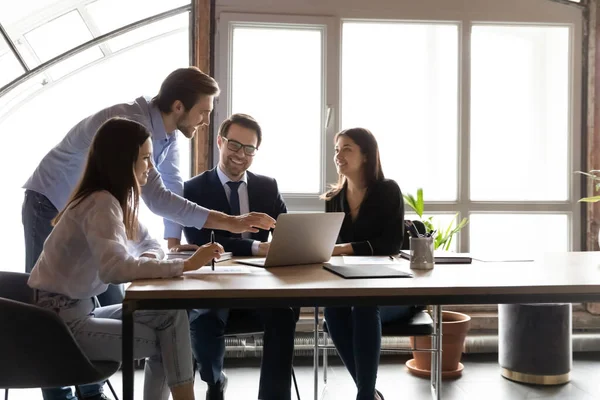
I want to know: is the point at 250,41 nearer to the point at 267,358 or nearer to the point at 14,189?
the point at 14,189

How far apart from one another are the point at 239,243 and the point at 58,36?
2.57 meters

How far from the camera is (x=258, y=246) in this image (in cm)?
265

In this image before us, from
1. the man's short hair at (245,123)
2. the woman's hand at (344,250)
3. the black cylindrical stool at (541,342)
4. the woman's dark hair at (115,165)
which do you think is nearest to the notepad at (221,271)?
the woman's dark hair at (115,165)

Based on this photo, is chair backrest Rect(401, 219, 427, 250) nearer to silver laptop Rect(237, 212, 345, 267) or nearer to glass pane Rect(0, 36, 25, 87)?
silver laptop Rect(237, 212, 345, 267)

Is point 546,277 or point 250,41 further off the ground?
point 250,41

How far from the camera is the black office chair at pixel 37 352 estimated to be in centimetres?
167

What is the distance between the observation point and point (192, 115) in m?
2.61

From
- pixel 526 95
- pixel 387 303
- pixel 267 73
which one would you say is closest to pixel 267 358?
pixel 387 303

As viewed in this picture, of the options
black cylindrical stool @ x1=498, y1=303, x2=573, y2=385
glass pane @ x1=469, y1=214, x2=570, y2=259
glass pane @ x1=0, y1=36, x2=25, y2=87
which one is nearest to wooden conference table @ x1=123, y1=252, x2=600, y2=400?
black cylindrical stool @ x1=498, y1=303, x2=573, y2=385

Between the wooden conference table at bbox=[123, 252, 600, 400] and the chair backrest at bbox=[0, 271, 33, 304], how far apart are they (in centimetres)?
58

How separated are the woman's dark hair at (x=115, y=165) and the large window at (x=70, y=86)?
2.39m

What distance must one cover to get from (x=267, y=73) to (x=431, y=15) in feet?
3.89

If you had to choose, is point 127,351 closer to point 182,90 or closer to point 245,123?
point 182,90

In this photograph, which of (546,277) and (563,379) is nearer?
(546,277)
